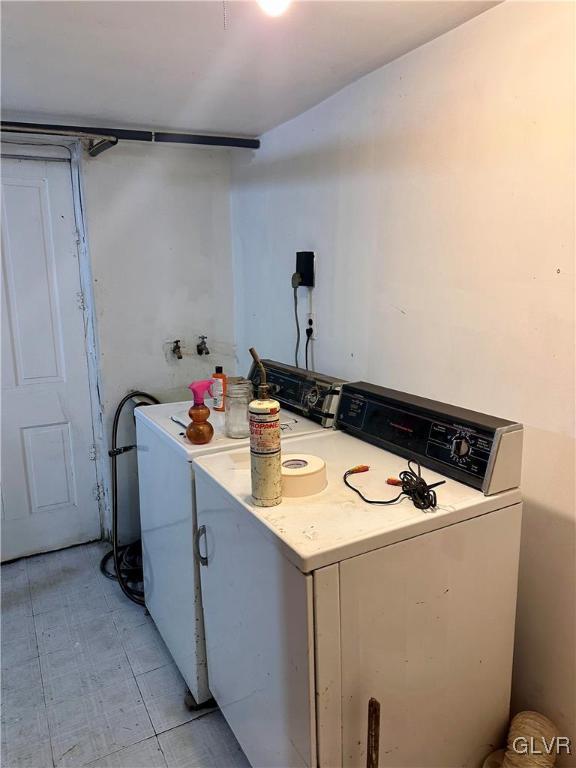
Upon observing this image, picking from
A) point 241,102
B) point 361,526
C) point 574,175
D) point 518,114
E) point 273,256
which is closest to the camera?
point 361,526

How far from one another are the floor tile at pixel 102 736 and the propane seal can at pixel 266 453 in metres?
1.11

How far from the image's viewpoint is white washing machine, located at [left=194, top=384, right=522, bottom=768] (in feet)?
3.74

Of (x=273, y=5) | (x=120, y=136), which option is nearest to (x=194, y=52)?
(x=273, y=5)

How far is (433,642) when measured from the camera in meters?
1.28

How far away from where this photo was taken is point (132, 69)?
1755 millimetres

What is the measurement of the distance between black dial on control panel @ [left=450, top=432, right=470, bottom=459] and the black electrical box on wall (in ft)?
3.69

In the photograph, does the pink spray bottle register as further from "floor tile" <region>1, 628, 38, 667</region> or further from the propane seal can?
"floor tile" <region>1, 628, 38, 667</region>

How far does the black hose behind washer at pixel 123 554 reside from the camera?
8.32ft

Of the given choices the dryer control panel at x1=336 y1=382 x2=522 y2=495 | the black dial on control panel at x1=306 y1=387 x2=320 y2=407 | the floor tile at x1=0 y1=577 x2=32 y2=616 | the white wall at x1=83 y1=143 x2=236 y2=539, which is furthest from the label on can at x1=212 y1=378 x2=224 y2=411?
the floor tile at x1=0 y1=577 x2=32 y2=616

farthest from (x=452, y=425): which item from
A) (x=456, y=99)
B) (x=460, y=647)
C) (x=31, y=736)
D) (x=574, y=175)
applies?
(x=31, y=736)

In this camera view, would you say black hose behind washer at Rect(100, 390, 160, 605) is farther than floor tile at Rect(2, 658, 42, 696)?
Yes

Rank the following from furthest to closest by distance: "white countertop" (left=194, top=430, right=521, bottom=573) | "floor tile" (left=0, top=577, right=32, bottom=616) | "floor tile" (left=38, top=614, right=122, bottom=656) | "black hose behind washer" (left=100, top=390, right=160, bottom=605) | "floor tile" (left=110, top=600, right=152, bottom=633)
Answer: "black hose behind washer" (left=100, top=390, right=160, bottom=605) → "floor tile" (left=0, top=577, right=32, bottom=616) → "floor tile" (left=110, top=600, right=152, bottom=633) → "floor tile" (left=38, top=614, right=122, bottom=656) → "white countertop" (left=194, top=430, right=521, bottom=573)

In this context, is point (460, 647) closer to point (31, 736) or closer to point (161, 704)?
point (161, 704)

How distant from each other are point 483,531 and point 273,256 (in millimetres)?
1726
